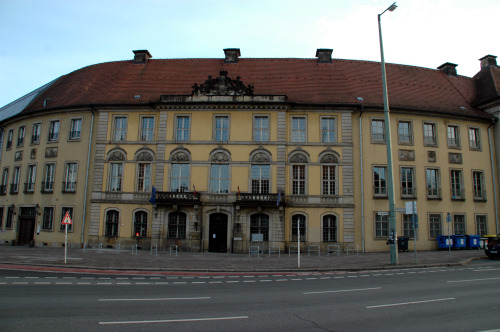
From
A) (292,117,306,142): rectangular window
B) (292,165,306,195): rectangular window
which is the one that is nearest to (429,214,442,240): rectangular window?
(292,165,306,195): rectangular window

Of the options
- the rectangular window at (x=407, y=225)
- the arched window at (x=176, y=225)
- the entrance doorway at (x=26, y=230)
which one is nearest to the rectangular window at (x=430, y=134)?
the rectangular window at (x=407, y=225)

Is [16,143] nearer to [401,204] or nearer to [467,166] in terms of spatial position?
[401,204]

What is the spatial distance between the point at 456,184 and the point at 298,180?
13.6 metres

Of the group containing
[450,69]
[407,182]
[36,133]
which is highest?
[450,69]

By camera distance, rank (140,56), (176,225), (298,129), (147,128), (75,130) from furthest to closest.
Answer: (140,56) < (75,130) < (147,128) < (298,129) < (176,225)

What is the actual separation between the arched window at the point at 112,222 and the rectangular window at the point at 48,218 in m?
5.20

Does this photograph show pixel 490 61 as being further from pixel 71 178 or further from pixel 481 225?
pixel 71 178

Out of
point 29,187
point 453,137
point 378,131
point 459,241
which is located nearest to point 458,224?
point 459,241

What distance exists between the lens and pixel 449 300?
10.1m

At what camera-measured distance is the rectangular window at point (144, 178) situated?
103 feet

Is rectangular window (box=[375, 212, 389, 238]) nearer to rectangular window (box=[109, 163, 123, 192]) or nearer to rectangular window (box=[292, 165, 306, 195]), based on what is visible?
rectangular window (box=[292, 165, 306, 195])

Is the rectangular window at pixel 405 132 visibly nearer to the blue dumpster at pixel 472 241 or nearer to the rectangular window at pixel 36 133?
the blue dumpster at pixel 472 241

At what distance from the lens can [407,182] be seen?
104ft

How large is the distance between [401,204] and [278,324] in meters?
26.2
